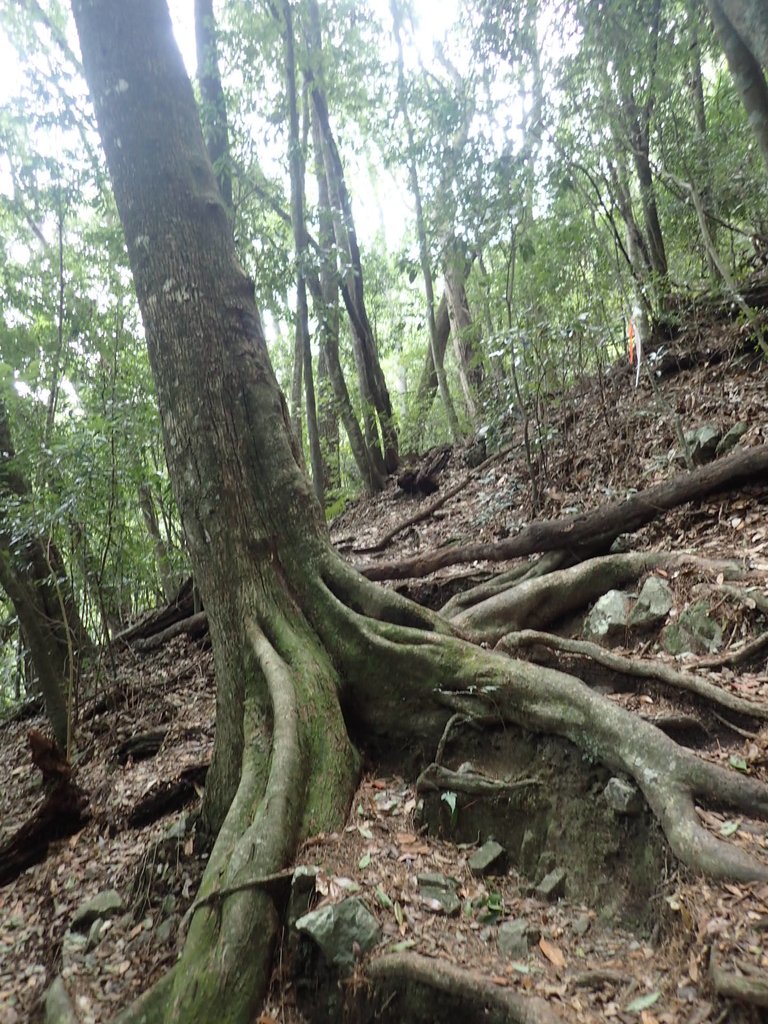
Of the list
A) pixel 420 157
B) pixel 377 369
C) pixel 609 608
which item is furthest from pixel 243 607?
pixel 377 369

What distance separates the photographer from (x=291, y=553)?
4344 millimetres

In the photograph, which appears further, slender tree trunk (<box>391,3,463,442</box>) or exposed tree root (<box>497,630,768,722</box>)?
slender tree trunk (<box>391,3,463,442</box>)

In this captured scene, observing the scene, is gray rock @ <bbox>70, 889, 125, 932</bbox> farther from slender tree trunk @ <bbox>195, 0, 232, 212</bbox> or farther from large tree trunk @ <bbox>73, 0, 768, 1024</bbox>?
slender tree trunk @ <bbox>195, 0, 232, 212</bbox>

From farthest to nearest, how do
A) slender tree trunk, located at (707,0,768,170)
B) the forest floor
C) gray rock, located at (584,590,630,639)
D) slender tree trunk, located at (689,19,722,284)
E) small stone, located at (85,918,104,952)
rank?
slender tree trunk, located at (689,19,722,284) → slender tree trunk, located at (707,0,768,170) → gray rock, located at (584,590,630,639) → small stone, located at (85,918,104,952) → the forest floor

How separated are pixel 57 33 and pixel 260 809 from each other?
14167 mm

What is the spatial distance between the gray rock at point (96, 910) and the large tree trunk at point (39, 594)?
240 cm

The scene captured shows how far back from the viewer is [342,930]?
8.71ft

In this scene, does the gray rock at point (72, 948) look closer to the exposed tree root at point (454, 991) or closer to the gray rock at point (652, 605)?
the exposed tree root at point (454, 991)

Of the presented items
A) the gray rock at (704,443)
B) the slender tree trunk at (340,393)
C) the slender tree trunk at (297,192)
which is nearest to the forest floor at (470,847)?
the gray rock at (704,443)

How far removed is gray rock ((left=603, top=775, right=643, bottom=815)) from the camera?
282cm

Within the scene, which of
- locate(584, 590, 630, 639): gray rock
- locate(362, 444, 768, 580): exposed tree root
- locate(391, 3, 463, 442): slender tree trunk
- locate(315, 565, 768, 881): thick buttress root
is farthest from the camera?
locate(391, 3, 463, 442): slender tree trunk

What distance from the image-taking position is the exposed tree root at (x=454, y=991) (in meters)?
2.16

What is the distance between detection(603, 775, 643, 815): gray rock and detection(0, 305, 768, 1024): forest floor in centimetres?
31

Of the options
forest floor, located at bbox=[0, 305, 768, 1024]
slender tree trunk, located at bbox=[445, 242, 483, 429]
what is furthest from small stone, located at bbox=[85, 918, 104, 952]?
slender tree trunk, located at bbox=[445, 242, 483, 429]
